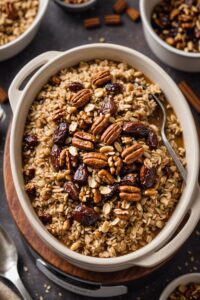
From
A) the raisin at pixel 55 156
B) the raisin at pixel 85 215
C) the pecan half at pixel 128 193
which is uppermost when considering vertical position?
the raisin at pixel 55 156

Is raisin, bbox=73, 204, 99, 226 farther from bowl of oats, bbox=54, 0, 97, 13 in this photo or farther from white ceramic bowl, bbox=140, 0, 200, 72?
bowl of oats, bbox=54, 0, 97, 13

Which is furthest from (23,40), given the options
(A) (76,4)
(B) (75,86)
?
(B) (75,86)

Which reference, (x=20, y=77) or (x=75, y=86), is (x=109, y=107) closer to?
(x=75, y=86)

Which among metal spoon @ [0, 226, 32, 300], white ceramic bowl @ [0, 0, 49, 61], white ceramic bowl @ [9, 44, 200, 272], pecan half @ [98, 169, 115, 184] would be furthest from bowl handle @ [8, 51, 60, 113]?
metal spoon @ [0, 226, 32, 300]


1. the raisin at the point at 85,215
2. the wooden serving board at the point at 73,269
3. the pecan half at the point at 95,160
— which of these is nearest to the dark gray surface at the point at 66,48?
the wooden serving board at the point at 73,269

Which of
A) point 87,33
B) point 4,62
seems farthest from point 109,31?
point 4,62

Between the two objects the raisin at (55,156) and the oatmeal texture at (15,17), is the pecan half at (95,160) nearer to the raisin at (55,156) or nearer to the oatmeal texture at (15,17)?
the raisin at (55,156)

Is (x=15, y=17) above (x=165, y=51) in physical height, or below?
above

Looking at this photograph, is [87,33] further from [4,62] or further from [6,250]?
[6,250]
